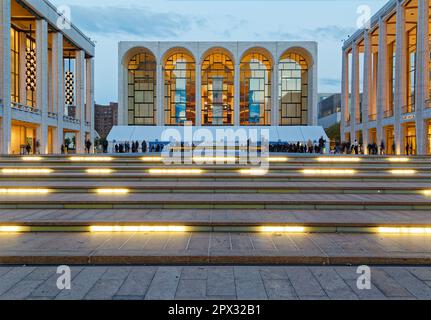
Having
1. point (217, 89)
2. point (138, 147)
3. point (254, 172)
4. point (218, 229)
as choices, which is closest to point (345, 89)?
point (217, 89)

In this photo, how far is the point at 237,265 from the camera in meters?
4.09

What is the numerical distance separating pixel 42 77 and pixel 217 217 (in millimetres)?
31131

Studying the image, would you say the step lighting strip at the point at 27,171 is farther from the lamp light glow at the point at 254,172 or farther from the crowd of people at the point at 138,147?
the crowd of people at the point at 138,147

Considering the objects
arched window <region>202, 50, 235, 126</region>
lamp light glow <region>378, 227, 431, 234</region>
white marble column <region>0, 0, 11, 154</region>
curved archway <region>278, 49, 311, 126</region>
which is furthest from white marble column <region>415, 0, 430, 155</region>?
white marble column <region>0, 0, 11, 154</region>

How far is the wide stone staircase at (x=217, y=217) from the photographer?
4.17 m

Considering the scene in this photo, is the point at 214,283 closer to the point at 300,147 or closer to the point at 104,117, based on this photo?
the point at 300,147

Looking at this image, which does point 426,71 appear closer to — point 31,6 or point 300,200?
point 300,200

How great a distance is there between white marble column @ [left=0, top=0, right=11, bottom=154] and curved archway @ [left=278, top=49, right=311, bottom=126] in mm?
37940

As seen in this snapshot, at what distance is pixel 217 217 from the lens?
567 cm

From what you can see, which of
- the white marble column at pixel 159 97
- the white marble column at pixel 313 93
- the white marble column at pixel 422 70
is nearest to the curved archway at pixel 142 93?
the white marble column at pixel 159 97

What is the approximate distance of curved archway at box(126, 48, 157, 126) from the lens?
48375 millimetres

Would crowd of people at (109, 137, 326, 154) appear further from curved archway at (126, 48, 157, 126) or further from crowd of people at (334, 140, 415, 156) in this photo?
curved archway at (126, 48, 157, 126)

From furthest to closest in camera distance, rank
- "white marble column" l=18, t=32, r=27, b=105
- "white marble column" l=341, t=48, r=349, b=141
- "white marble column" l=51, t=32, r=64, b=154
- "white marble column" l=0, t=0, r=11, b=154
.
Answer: "white marble column" l=341, t=48, r=349, b=141
"white marble column" l=51, t=32, r=64, b=154
"white marble column" l=18, t=32, r=27, b=105
"white marble column" l=0, t=0, r=11, b=154
